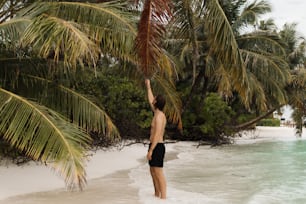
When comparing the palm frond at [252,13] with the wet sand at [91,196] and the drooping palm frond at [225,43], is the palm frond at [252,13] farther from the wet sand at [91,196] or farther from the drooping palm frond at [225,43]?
the wet sand at [91,196]

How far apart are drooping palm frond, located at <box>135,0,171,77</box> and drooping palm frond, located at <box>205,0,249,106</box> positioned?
186 centimetres

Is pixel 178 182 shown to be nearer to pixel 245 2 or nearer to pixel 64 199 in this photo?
pixel 64 199

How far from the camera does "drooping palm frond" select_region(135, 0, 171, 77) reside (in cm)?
641

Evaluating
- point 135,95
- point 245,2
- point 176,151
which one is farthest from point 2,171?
point 245,2

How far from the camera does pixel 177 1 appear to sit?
10.3 m

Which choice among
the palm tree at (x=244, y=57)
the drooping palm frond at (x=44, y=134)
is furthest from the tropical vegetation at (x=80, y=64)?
the palm tree at (x=244, y=57)

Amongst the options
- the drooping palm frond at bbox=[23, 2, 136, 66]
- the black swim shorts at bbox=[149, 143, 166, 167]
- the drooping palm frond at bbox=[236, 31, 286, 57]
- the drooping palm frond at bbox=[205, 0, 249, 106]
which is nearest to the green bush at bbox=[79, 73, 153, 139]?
the drooping palm frond at bbox=[205, 0, 249, 106]

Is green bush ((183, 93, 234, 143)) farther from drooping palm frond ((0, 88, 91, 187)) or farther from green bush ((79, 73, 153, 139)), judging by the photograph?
drooping palm frond ((0, 88, 91, 187))

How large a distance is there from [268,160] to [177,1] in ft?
25.2

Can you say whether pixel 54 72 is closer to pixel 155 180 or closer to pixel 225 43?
pixel 155 180

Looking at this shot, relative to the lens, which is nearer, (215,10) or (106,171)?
(215,10)

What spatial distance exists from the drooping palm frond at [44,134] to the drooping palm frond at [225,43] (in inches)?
140

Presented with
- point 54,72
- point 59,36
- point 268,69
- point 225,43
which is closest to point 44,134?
point 59,36

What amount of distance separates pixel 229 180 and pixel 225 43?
3726mm
